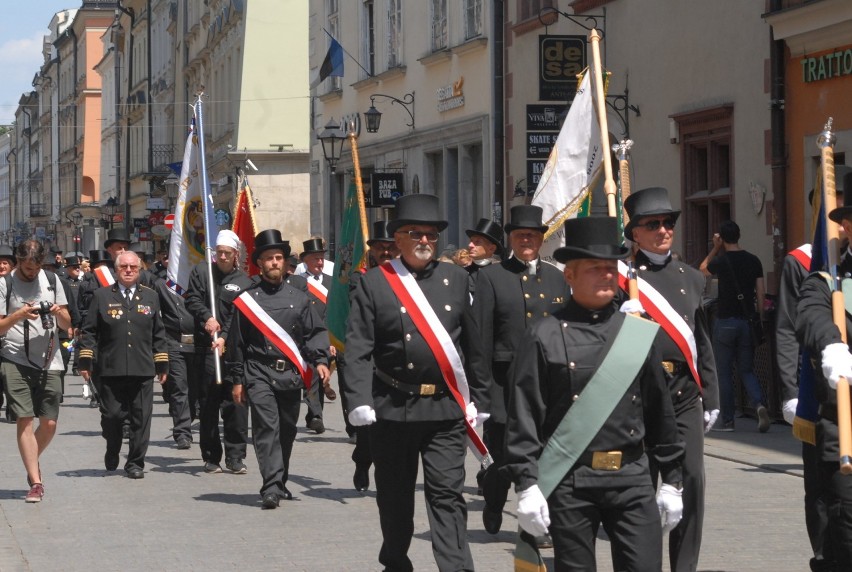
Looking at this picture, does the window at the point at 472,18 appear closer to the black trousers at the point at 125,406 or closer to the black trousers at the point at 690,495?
the black trousers at the point at 125,406

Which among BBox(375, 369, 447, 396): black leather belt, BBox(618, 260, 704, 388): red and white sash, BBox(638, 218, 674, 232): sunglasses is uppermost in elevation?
BBox(638, 218, 674, 232): sunglasses

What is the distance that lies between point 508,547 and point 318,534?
1.27 meters

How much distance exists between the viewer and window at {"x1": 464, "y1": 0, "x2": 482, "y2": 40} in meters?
26.4

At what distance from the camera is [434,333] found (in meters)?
8.13

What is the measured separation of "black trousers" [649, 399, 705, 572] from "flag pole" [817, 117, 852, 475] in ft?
3.60

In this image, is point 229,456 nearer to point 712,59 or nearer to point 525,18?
point 712,59

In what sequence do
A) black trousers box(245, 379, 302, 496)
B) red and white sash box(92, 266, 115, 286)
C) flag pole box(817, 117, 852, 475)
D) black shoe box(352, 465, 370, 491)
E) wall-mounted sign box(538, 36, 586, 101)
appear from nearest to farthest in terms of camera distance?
flag pole box(817, 117, 852, 475), black trousers box(245, 379, 302, 496), black shoe box(352, 465, 370, 491), red and white sash box(92, 266, 115, 286), wall-mounted sign box(538, 36, 586, 101)

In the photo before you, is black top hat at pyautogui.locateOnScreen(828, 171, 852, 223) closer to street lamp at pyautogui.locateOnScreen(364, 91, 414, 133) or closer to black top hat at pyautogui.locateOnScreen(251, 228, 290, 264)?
black top hat at pyautogui.locateOnScreen(251, 228, 290, 264)

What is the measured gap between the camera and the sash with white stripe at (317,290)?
17.1 metres

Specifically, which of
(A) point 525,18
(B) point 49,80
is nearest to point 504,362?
(A) point 525,18

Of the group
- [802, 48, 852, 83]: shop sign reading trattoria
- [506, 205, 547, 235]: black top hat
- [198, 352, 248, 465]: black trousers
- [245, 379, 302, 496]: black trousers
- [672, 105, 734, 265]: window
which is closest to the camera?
[506, 205, 547, 235]: black top hat

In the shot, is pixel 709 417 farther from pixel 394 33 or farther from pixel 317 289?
pixel 394 33

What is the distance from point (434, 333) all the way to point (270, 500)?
3.26 m

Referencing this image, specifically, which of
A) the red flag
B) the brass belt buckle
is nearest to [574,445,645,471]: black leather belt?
the brass belt buckle
